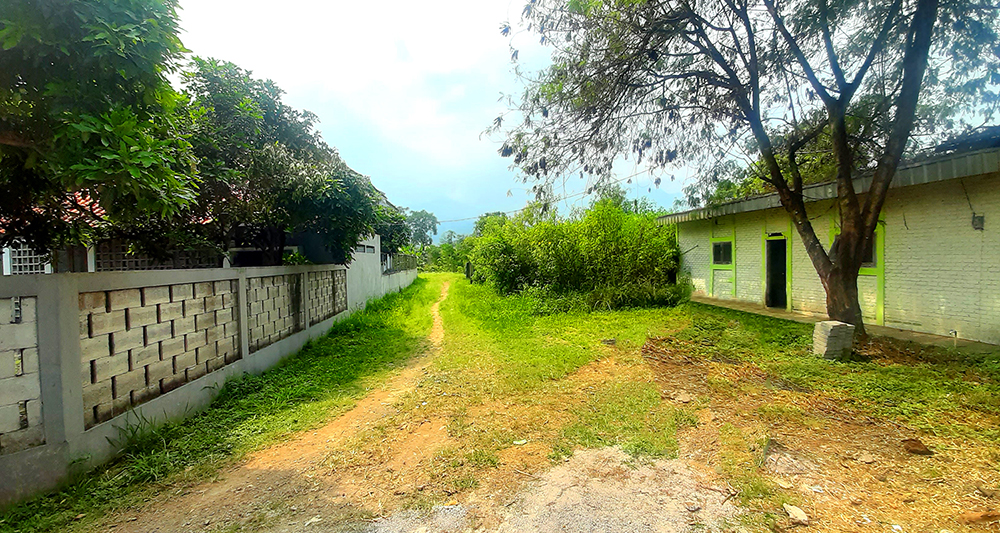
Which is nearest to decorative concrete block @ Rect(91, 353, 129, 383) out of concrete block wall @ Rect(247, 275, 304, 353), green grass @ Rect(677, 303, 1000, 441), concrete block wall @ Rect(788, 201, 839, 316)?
concrete block wall @ Rect(247, 275, 304, 353)

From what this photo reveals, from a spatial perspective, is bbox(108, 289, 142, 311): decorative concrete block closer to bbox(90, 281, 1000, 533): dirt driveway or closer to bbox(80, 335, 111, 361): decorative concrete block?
bbox(80, 335, 111, 361): decorative concrete block

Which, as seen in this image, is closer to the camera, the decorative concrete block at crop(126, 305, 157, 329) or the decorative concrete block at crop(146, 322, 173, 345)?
the decorative concrete block at crop(126, 305, 157, 329)

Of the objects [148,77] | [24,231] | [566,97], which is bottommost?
[24,231]

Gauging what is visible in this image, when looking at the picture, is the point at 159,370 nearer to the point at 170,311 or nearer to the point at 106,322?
the point at 170,311

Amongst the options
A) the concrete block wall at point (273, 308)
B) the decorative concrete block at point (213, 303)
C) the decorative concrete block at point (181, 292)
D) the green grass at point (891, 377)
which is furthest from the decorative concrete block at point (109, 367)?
the green grass at point (891, 377)

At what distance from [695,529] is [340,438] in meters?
2.58

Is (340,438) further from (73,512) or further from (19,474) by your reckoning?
(19,474)

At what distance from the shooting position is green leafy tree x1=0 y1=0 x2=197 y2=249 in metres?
2.32

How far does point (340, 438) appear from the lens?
331cm

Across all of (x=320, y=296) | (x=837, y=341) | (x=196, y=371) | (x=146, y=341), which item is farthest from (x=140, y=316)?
(x=837, y=341)

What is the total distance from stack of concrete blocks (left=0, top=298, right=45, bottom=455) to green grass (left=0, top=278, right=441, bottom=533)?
1.19 feet

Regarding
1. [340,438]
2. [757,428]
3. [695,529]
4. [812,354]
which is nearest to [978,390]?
[812,354]

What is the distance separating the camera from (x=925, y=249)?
6.61 m

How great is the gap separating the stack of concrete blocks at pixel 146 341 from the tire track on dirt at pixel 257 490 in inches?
35.0
